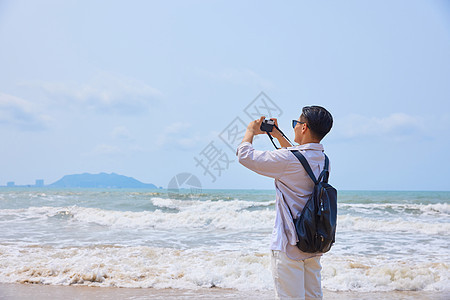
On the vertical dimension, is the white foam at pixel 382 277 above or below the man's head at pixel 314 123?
below

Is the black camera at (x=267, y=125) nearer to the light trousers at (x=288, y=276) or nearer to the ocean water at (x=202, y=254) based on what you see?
the light trousers at (x=288, y=276)

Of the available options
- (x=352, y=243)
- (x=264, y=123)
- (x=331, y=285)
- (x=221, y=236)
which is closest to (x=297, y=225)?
(x=264, y=123)

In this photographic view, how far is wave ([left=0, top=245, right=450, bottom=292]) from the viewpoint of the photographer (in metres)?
4.45

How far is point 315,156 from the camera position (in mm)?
1672

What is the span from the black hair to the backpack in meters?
0.17

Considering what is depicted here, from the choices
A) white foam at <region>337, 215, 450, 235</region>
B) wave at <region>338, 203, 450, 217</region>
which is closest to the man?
white foam at <region>337, 215, 450, 235</region>

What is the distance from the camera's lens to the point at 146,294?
4.05 metres

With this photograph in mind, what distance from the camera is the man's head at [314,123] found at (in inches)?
66.7

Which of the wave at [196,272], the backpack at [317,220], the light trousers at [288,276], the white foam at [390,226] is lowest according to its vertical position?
the white foam at [390,226]

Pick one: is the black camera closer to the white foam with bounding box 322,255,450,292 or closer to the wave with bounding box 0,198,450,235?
the white foam with bounding box 322,255,450,292

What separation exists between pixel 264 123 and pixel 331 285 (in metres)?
3.27

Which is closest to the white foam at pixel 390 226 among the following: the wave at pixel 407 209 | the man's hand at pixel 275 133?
the wave at pixel 407 209

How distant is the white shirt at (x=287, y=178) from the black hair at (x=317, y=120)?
0.07 m

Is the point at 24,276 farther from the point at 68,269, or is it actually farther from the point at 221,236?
the point at 221,236
